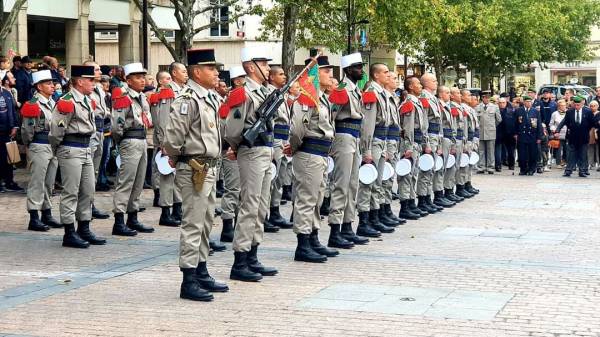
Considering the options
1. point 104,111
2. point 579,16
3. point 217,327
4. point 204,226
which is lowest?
point 217,327

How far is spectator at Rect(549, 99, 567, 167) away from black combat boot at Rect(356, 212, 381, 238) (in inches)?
636

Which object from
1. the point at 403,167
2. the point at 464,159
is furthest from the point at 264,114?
the point at 464,159

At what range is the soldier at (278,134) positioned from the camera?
11414mm

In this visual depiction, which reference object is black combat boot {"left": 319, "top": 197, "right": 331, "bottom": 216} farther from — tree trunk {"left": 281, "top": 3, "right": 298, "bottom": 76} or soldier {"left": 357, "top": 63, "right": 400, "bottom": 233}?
tree trunk {"left": 281, "top": 3, "right": 298, "bottom": 76}

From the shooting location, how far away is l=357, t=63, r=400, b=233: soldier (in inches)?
522

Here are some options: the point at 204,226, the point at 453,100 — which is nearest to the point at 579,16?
the point at 453,100

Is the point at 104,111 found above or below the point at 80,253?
above

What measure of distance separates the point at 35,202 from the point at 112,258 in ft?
9.17

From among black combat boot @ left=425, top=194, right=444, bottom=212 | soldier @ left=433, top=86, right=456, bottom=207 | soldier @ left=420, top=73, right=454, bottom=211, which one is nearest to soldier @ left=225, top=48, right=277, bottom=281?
soldier @ left=420, top=73, right=454, bottom=211

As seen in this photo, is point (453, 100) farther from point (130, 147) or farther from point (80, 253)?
point (80, 253)

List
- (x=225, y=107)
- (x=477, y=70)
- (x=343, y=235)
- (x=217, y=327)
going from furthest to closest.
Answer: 1. (x=477, y=70)
2. (x=343, y=235)
3. (x=225, y=107)
4. (x=217, y=327)

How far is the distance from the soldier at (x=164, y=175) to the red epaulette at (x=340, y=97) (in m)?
2.63

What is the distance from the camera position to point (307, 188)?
11.5 m

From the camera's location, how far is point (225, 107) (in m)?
10.6
